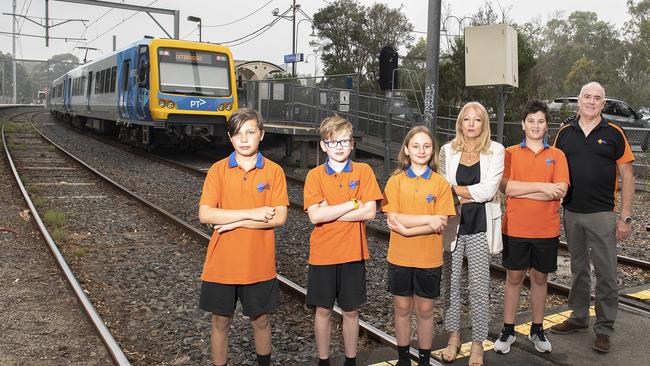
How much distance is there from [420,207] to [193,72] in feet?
43.1

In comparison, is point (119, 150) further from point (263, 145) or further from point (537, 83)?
point (537, 83)

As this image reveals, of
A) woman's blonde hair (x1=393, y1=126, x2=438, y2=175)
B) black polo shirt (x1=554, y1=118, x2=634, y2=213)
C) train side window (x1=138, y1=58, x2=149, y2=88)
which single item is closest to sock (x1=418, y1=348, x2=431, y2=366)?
woman's blonde hair (x1=393, y1=126, x2=438, y2=175)

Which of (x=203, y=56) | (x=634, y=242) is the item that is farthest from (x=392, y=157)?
(x=634, y=242)

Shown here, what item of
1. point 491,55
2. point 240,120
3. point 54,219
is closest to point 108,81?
point 54,219

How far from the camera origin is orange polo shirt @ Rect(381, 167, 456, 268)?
346 cm

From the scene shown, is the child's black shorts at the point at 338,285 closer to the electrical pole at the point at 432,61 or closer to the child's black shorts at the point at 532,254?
the child's black shorts at the point at 532,254

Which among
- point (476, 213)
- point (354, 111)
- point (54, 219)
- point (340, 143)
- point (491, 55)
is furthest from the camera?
point (354, 111)

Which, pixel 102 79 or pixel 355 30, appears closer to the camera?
pixel 102 79

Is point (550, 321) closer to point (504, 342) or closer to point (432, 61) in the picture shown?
point (504, 342)

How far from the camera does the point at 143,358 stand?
4121 millimetres

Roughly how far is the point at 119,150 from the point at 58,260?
14.4m

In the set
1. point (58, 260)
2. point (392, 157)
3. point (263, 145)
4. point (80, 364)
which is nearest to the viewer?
point (80, 364)

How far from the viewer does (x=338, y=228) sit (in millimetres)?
3434

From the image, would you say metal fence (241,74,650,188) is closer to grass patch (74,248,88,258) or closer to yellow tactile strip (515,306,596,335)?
grass patch (74,248,88,258)
